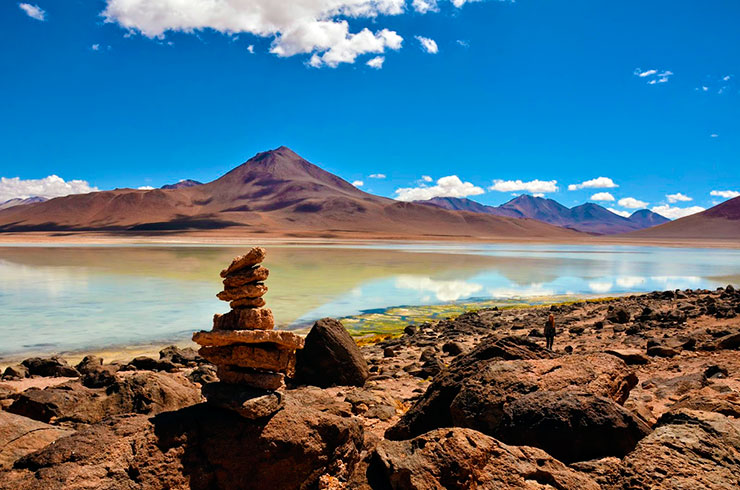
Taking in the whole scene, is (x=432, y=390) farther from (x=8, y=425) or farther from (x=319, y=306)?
(x=319, y=306)

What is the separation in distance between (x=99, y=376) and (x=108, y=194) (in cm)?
21316

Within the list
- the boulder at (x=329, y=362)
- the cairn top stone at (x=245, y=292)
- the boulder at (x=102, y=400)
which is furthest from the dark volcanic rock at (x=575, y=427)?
the boulder at (x=329, y=362)

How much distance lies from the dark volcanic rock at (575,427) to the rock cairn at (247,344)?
7.15ft

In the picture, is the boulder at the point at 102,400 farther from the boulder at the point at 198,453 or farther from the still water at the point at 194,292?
the still water at the point at 194,292

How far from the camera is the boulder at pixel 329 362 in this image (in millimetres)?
8477

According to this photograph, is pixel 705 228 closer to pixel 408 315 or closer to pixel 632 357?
pixel 408 315

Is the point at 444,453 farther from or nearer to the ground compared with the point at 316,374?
farther from the ground

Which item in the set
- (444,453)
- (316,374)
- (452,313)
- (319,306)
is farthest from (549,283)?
(444,453)

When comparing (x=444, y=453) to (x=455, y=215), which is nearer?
(x=444, y=453)

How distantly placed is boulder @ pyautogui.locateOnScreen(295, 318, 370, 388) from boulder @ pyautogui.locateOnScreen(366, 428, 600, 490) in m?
4.57

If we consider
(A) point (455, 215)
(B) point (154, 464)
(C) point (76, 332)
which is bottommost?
(C) point (76, 332)

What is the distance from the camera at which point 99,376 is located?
24.3 feet

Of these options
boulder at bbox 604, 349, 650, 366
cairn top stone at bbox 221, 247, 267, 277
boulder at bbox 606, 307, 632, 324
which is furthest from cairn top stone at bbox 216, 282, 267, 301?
boulder at bbox 606, 307, 632, 324

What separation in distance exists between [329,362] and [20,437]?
4.86 m
